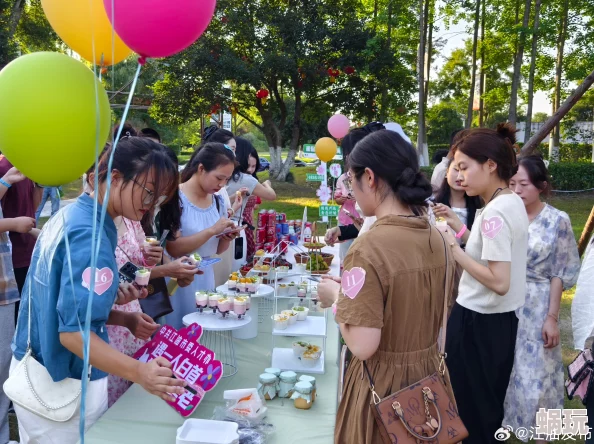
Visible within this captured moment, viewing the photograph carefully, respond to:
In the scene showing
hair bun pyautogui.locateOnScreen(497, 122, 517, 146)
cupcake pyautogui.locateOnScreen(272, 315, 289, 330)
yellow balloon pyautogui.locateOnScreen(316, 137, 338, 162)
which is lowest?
cupcake pyautogui.locateOnScreen(272, 315, 289, 330)

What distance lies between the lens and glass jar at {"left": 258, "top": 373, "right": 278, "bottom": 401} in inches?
→ 68.4

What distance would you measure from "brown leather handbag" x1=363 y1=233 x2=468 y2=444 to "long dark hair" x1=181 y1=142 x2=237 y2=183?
1.66 metres

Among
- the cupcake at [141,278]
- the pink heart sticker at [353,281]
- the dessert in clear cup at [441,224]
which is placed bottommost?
the cupcake at [141,278]

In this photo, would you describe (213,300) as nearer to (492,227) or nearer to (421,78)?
(492,227)

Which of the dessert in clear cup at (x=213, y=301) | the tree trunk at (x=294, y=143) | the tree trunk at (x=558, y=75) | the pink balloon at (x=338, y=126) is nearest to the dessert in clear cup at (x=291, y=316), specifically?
the dessert in clear cup at (x=213, y=301)

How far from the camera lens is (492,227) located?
202 cm

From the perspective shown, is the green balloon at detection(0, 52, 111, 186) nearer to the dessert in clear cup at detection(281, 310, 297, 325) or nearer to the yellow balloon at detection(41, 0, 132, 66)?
the yellow balloon at detection(41, 0, 132, 66)

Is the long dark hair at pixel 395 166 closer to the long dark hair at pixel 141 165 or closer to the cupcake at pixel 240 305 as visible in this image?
the long dark hair at pixel 141 165

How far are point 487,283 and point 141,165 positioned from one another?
4.77 ft

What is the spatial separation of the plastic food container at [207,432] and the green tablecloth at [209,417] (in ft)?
0.35

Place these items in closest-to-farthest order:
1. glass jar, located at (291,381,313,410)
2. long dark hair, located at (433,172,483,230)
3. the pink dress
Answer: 1. glass jar, located at (291,381,313,410)
2. the pink dress
3. long dark hair, located at (433,172,483,230)

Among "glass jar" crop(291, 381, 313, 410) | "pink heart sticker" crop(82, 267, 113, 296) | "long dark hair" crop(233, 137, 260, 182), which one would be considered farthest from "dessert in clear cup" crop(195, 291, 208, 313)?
"long dark hair" crop(233, 137, 260, 182)

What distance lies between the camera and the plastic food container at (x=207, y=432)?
1384 mm

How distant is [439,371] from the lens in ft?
A: 5.01
